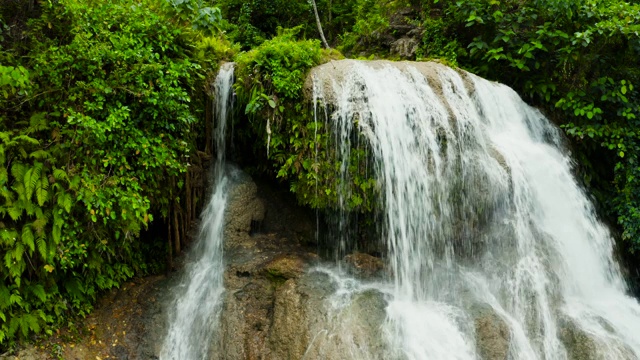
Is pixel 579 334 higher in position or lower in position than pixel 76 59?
lower

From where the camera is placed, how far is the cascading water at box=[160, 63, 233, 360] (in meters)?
5.79

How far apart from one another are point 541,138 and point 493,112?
1242mm

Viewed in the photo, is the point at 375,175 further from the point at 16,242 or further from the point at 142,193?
the point at 16,242

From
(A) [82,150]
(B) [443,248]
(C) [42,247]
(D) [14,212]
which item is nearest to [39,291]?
(C) [42,247]

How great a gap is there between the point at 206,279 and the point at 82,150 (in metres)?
2.45

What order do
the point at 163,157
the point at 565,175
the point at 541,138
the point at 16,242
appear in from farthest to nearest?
the point at 541,138 < the point at 565,175 < the point at 163,157 < the point at 16,242

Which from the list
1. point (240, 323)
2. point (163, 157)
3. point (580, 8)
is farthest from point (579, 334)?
point (580, 8)

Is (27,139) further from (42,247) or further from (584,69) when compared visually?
(584,69)

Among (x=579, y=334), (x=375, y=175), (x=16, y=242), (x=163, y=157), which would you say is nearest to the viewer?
(x=16, y=242)

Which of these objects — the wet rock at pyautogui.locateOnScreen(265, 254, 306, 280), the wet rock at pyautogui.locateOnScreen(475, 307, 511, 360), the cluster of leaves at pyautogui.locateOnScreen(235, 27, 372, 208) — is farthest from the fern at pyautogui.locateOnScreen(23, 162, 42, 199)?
the wet rock at pyautogui.locateOnScreen(475, 307, 511, 360)

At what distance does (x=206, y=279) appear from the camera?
6.39 metres

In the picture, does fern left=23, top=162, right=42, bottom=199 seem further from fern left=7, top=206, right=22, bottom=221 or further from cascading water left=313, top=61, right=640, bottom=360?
cascading water left=313, top=61, right=640, bottom=360

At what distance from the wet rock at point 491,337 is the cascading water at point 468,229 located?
0.13 feet

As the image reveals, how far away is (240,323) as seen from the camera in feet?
18.9
